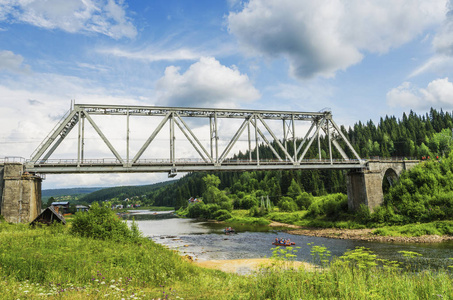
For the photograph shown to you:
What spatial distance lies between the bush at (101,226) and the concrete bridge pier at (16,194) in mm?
18712

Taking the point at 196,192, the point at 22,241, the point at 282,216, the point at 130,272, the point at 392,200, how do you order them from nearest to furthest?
1. the point at 130,272
2. the point at 22,241
3. the point at 392,200
4. the point at 282,216
5. the point at 196,192

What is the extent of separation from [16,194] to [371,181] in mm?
52848

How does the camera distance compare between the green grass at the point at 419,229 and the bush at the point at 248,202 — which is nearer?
the green grass at the point at 419,229

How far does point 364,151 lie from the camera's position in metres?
115

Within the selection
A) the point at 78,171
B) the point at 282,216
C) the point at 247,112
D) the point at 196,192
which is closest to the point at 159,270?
the point at 78,171

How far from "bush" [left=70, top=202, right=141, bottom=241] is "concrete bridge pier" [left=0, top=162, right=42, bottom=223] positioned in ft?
61.4

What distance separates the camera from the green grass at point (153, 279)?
8414 millimetres

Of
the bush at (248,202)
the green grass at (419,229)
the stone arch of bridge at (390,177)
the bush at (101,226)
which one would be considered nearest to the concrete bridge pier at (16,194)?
the bush at (101,226)

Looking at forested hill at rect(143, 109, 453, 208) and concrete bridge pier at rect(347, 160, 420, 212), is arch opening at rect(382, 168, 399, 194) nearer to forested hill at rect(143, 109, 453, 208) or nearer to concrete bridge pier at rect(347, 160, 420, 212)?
concrete bridge pier at rect(347, 160, 420, 212)

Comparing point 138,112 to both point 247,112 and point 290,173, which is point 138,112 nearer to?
point 247,112

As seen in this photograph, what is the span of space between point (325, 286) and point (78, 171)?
3584cm

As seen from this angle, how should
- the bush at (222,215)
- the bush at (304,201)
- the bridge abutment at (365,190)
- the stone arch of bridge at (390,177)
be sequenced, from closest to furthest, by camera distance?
the bridge abutment at (365,190) < the stone arch of bridge at (390,177) < the bush at (304,201) < the bush at (222,215)

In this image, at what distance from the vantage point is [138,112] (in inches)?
1585

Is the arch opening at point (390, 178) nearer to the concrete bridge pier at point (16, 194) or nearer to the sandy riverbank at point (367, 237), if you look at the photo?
the sandy riverbank at point (367, 237)
